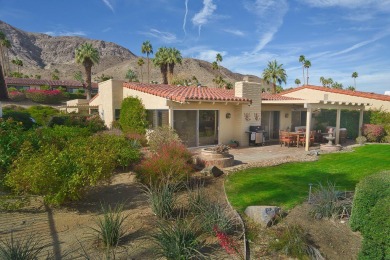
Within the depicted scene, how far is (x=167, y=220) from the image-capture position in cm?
594

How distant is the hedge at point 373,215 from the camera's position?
13.3ft

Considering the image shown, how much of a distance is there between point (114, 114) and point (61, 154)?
43.1 feet

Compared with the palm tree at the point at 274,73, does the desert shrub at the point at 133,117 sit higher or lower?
lower

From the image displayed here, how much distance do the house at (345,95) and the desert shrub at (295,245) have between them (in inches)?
842

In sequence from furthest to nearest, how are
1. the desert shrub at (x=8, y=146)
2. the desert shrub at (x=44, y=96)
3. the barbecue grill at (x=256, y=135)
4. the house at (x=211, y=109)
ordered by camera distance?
the desert shrub at (x=44, y=96), the barbecue grill at (x=256, y=135), the house at (x=211, y=109), the desert shrub at (x=8, y=146)

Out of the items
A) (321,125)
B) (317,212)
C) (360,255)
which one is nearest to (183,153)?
(317,212)

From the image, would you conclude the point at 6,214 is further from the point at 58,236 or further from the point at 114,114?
the point at 114,114

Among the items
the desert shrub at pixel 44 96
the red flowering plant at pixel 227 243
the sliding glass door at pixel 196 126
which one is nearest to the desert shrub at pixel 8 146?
the red flowering plant at pixel 227 243

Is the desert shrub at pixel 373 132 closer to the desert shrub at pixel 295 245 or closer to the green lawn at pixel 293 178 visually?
the green lawn at pixel 293 178

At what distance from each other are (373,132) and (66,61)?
18435 cm

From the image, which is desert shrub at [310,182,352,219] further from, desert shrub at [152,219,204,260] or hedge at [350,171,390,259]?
desert shrub at [152,219,204,260]

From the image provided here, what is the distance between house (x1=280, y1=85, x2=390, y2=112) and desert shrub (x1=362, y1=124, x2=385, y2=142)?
3.20m

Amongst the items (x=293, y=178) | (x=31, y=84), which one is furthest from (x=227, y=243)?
(x=31, y=84)

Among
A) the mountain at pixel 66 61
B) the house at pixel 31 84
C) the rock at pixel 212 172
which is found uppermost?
the mountain at pixel 66 61
